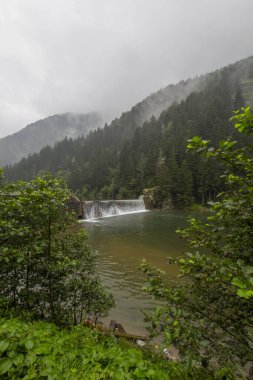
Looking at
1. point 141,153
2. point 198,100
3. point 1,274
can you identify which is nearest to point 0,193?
point 1,274

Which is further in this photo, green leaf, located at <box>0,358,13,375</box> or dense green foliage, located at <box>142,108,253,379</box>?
dense green foliage, located at <box>142,108,253,379</box>

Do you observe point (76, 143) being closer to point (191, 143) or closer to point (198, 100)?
point (198, 100)

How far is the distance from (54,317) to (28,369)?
3039mm

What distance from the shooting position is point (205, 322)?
3195 millimetres

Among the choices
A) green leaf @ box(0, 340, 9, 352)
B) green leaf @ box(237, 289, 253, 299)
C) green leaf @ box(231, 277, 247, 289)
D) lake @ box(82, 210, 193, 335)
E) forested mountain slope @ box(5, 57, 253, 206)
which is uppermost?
forested mountain slope @ box(5, 57, 253, 206)

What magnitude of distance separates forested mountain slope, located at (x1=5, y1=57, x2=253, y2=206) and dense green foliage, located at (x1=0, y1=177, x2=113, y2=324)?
186 ft

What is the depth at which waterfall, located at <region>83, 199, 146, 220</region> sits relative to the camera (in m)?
47.2

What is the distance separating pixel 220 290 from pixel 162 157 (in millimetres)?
83066

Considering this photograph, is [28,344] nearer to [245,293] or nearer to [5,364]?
[5,364]

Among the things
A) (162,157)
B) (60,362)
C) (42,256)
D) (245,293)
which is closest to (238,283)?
(245,293)

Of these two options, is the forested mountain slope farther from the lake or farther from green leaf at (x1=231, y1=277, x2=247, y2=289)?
green leaf at (x1=231, y1=277, x2=247, y2=289)

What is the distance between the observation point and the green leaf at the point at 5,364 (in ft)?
8.15

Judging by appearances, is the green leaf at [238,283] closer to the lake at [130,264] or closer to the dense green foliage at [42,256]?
the dense green foliage at [42,256]

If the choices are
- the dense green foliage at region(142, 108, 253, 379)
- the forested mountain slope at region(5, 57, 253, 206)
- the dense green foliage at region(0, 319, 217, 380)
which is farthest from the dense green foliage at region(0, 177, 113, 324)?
the forested mountain slope at region(5, 57, 253, 206)
